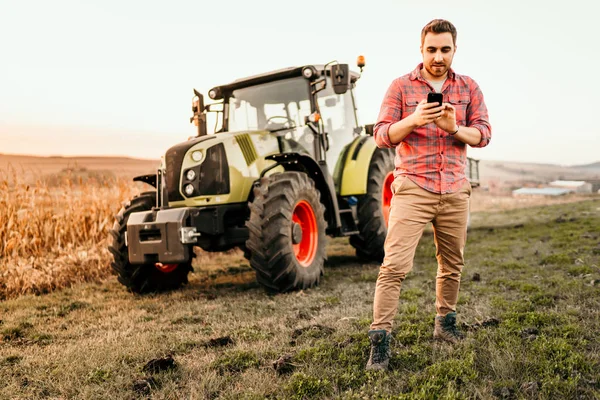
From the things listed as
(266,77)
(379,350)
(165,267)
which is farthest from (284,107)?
(379,350)

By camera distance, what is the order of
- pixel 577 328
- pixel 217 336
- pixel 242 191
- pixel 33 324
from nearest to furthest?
pixel 577 328 < pixel 217 336 < pixel 33 324 < pixel 242 191

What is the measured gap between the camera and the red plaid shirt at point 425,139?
3.21 metres

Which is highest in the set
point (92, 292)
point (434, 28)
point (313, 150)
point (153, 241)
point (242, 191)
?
point (434, 28)

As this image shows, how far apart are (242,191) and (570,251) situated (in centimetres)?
445

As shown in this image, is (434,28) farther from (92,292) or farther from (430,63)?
(92,292)

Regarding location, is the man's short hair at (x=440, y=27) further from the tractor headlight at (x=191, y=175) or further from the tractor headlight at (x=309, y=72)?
the tractor headlight at (x=309, y=72)

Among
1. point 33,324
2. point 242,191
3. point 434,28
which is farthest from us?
point 242,191

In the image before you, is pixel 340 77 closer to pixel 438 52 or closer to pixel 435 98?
pixel 438 52

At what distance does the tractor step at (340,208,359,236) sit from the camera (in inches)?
274

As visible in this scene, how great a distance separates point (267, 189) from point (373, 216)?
7.19 feet

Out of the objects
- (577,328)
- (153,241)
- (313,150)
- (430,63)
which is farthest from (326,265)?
(430,63)

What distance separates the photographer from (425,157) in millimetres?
3221

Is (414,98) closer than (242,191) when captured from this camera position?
Yes

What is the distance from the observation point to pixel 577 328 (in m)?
3.56
